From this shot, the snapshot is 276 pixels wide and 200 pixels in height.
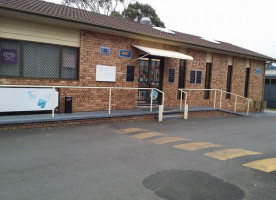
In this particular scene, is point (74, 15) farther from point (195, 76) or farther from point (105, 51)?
point (195, 76)

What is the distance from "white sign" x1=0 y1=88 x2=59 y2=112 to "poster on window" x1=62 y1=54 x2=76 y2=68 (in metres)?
1.26

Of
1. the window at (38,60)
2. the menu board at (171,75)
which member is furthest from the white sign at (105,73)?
the menu board at (171,75)

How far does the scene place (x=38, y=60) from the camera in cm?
888

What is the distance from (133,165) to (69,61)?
580 centimetres

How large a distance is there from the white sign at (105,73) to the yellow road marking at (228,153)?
18.8 ft

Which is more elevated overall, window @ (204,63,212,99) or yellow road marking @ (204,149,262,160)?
window @ (204,63,212,99)

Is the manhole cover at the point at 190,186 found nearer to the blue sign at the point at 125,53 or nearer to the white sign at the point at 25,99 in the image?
the white sign at the point at 25,99

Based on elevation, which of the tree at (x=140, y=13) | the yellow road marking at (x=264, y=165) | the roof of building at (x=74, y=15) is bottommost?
the yellow road marking at (x=264, y=165)

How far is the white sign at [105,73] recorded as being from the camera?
1026cm

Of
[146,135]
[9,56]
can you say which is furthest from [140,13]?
[146,135]

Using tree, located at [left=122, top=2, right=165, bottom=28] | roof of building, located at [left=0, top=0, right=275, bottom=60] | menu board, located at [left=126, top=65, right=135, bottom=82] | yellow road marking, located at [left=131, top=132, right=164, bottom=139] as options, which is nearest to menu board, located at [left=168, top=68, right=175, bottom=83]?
roof of building, located at [left=0, top=0, right=275, bottom=60]

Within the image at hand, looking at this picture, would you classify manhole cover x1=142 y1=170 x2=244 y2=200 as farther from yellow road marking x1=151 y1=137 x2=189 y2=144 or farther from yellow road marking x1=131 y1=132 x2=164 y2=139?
yellow road marking x1=131 y1=132 x2=164 y2=139

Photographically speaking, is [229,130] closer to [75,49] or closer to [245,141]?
[245,141]

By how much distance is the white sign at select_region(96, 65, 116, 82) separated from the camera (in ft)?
33.7
